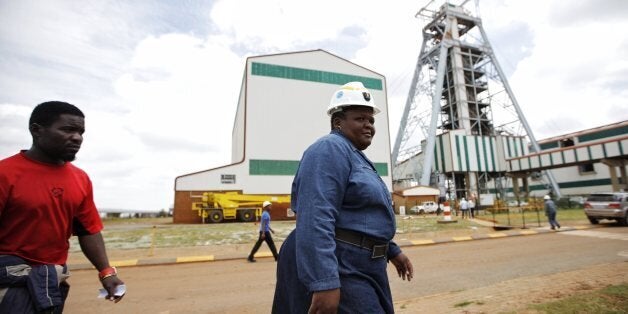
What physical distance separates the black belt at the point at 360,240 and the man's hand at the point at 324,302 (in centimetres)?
31

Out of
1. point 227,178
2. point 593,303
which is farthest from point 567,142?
point 593,303

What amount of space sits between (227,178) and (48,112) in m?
27.0

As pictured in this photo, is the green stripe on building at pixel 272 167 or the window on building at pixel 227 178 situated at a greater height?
the green stripe on building at pixel 272 167

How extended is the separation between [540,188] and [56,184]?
60029 millimetres

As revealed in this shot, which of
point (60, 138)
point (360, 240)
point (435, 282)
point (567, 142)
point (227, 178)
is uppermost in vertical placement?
point (567, 142)

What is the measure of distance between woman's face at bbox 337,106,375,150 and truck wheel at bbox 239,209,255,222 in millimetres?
→ 24317

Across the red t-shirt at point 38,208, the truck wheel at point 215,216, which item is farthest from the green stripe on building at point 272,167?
the red t-shirt at point 38,208

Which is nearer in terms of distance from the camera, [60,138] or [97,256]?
[60,138]

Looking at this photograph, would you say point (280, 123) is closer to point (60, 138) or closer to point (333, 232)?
point (60, 138)

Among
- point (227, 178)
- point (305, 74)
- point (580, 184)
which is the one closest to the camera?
point (227, 178)

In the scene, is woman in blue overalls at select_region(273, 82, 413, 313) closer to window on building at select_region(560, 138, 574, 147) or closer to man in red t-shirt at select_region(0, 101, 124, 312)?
man in red t-shirt at select_region(0, 101, 124, 312)

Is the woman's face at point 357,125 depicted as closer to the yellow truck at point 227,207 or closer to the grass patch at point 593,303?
the grass patch at point 593,303

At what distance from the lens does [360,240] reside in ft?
6.14

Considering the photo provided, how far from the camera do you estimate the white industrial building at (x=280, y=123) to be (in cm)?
2812
